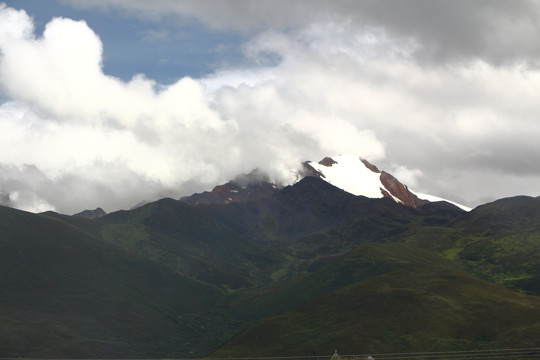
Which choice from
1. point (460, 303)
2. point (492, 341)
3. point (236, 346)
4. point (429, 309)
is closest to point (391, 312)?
point (429, 309)

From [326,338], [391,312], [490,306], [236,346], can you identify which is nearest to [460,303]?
[490,306]

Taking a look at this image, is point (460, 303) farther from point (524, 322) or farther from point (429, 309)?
point (524, 322)

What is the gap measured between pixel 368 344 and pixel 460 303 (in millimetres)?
49547

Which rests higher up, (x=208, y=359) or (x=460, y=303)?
(x=460, y=303)

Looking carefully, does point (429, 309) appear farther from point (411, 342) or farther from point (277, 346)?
point (277, 346)

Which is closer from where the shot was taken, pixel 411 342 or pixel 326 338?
pixel 411 342

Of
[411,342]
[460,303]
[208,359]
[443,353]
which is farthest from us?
[460,303]

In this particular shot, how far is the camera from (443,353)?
153m

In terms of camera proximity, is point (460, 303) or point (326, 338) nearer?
point (326, 338)

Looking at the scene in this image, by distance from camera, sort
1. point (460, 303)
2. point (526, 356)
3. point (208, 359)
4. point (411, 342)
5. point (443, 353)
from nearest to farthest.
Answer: point (526, 356) → point (443, 353) → point (411, 342) → point (208, 359) → point (460, 303)

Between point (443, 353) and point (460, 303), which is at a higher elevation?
point (460, 303)

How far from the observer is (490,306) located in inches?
7549

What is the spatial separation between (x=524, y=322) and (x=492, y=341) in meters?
17.3

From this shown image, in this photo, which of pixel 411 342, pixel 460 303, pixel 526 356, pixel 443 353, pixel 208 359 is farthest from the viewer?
pixel 460 303
